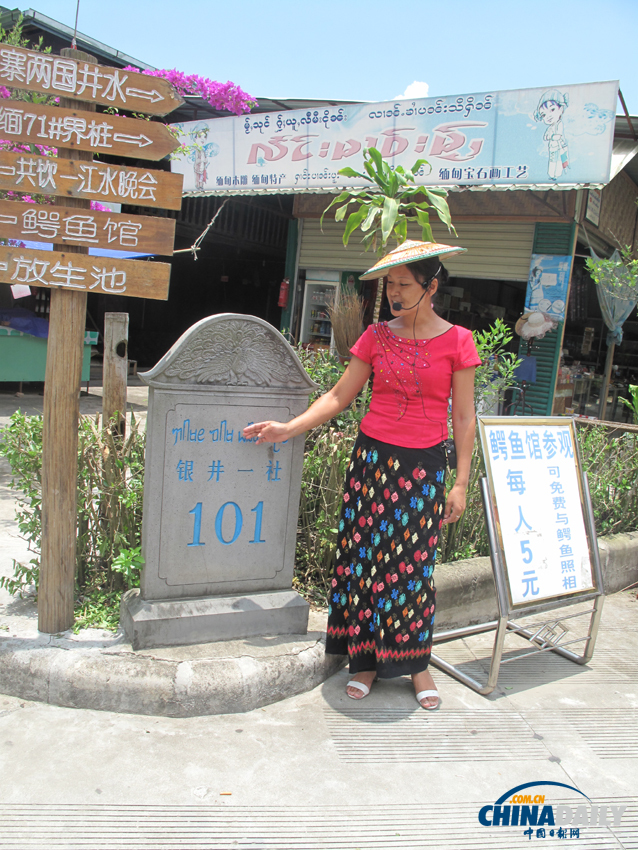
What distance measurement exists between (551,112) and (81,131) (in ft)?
19.2

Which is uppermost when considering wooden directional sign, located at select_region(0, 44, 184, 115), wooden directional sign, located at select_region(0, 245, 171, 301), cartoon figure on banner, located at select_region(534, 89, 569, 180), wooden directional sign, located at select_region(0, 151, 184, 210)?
cartoon figure on banner, located at select_region(534, 89, 569, 180)

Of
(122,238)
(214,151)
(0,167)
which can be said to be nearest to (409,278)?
(122,238)

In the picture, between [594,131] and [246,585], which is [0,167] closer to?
[246,585]

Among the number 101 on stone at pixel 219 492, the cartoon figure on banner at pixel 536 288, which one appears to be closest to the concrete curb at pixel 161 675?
the number 101 on stone at pixel 219 492

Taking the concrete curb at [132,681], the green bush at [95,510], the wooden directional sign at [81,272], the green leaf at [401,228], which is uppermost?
the green leaf at [401,228]

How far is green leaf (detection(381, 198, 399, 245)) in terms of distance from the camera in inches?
128

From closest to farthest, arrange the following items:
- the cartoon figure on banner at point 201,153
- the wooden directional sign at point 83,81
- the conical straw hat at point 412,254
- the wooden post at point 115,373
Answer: the wooden directional sign at point 83,81 → the conical straw hat at point 412,254 → the wooden post at point 115,373 → the cartoon figure on banner at point 201,153

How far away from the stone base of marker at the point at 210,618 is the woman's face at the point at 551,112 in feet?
19.8

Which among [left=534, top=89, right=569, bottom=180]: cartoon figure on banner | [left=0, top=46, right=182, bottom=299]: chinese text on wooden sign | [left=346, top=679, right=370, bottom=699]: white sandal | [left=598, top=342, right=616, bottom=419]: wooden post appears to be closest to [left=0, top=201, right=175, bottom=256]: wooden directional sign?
[left=0, top=46, right=182, bottom=299]: chinese text on wooden sign

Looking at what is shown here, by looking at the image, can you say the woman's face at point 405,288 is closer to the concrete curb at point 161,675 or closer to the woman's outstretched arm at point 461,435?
the woman's outstretched arm at point 461,435

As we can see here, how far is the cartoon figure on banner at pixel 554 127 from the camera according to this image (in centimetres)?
666

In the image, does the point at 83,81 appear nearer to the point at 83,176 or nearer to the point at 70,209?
the point at 83,176

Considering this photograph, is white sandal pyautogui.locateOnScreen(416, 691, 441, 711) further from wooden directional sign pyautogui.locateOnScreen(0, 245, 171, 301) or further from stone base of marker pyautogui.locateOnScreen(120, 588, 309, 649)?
wooden directional sign pyautogui.locateOnScreen(0, 245, 171, 301)

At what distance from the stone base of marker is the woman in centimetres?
32
